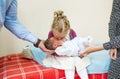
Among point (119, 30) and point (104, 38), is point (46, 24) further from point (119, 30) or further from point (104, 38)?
point (119, 30)

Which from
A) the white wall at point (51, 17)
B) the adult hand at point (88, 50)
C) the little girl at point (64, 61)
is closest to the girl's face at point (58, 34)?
the little girl at point (64, 61)

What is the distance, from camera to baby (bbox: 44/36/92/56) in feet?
4.48

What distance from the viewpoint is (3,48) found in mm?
2035

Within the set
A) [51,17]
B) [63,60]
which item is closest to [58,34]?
[63,60]

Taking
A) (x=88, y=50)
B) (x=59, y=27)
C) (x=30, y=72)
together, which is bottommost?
(x=30, y=72)

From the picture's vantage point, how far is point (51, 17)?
6.81 ft

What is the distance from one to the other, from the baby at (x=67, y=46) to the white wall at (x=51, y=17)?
24.6 inches

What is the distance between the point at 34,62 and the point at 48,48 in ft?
0.58

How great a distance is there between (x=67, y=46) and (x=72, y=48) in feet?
0.13

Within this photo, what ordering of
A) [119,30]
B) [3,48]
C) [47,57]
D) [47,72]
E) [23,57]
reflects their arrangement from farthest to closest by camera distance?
[3,48] < [23,57] < [47,57] < [47,72] < [119,30]

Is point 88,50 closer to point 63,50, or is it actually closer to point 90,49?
point 90,49

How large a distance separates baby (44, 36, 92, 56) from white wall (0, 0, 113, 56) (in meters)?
0.63

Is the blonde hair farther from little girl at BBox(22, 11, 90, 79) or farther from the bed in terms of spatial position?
the bed

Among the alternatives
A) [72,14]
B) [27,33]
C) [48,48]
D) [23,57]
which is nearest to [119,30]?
[48,48]
